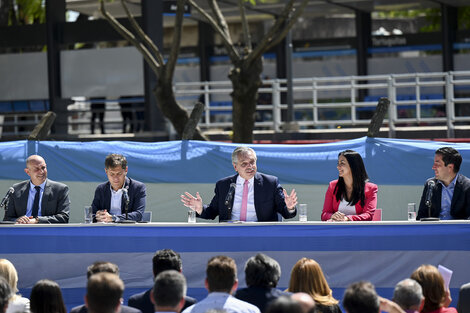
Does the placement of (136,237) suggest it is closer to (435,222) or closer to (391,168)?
(435,222)

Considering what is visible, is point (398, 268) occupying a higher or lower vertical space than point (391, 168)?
lower

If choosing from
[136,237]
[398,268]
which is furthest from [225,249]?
[398,268]

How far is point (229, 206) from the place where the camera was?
933 centimetres

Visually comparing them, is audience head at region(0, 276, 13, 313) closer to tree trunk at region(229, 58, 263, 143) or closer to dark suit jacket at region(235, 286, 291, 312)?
dark suit jacket at region(235, 286, 291, 312)

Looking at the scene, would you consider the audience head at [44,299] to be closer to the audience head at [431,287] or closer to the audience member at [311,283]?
the audience member at [311,283]

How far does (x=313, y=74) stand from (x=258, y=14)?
121 inches

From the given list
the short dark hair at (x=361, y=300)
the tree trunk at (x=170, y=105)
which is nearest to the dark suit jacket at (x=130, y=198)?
the short dark hair at (x=361, y=300)

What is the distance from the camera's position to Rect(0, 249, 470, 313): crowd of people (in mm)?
5004

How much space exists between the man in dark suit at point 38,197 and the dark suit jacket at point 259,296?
177 inches

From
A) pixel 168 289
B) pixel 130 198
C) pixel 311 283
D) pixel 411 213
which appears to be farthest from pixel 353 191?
pixel 168 289

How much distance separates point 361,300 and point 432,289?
3.68ft

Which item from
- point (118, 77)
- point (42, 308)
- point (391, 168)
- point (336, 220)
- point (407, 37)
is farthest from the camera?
point (407, 37)

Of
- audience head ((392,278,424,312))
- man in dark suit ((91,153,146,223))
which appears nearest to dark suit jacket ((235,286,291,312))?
audience head ((392,278,424,312))

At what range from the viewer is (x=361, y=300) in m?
4.77
